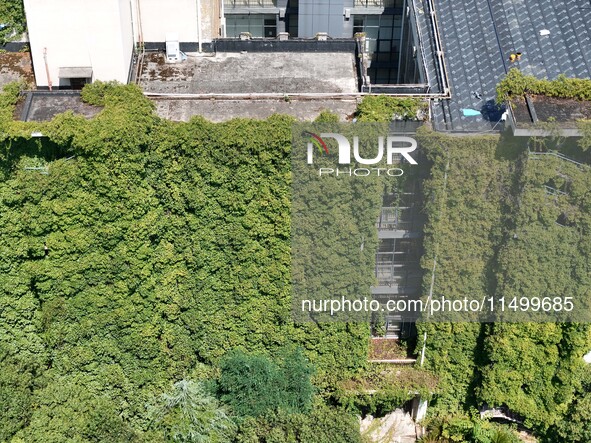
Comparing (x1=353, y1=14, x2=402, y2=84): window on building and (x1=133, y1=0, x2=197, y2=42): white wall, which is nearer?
(x1=133, y1=0, x2=197, y2=42): white wall

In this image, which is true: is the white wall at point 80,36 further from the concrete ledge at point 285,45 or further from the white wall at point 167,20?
the concrete ledge at point 285,45

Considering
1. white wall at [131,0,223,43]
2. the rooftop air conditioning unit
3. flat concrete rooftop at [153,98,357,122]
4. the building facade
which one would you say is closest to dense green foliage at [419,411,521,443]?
flat concrete rooftop at [153,98,357,122]

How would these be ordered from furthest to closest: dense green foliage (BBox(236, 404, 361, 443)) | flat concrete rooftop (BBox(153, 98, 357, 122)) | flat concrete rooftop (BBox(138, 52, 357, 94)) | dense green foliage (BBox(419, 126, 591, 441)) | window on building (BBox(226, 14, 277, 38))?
window on building (BBox(226, 14, 277, 38)), flat concrete rooftop (BBox(138, 52, 357, 94)), dense green foliage (BBox(236, 404, 361, 443)), flat concrete rooftop (BBox(153, 98, 357, 122)), dense green foliage (BBox(419, 126, 591, 441))

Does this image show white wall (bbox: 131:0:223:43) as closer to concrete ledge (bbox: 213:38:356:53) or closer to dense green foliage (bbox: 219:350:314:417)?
concrete ledge (bbox: 213:38:356:53)

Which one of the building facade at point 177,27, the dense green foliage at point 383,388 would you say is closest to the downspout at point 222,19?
the building facade at point 177,27

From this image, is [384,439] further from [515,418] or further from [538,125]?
[538,125]

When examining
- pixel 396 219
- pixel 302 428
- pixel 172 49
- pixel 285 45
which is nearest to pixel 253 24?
pixel 285 45
